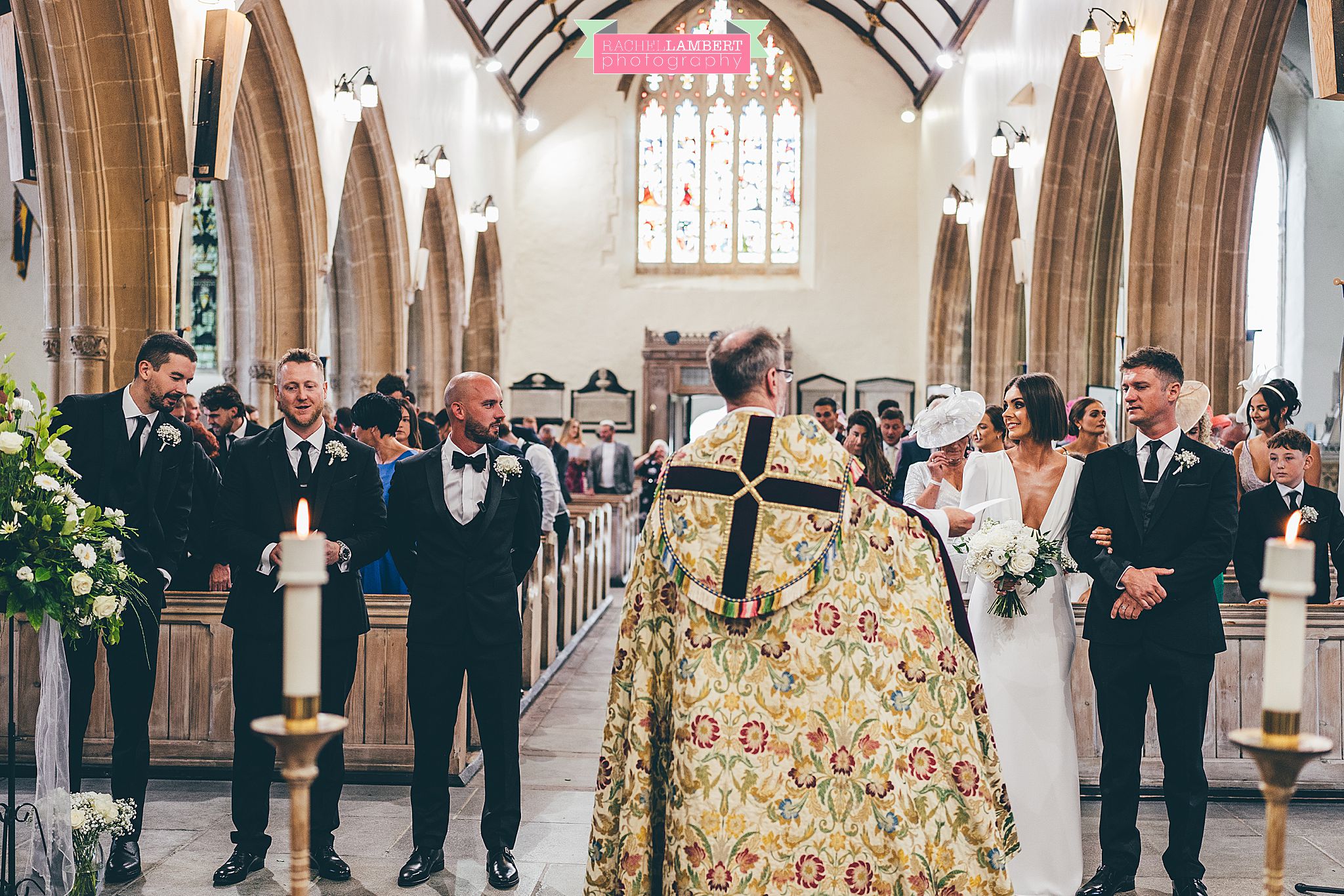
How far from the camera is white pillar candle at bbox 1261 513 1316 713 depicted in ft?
4.34

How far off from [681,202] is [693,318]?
1.82m

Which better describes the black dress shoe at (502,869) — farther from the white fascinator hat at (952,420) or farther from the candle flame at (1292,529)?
the candle flame at (1292,529)

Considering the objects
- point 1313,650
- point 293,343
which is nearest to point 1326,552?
point 1313,650

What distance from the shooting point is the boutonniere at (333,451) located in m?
3.60

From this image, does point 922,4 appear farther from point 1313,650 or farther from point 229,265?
point 1313,650

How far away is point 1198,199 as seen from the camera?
8445 mm

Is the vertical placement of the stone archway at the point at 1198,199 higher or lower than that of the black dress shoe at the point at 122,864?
higher

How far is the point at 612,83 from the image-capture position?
18.2 m

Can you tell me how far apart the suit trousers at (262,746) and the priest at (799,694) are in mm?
1310

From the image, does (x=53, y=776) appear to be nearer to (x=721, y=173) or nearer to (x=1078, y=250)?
(x=1078, y=250)

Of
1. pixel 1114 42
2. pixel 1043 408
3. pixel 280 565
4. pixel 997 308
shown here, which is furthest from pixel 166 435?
pixel 997 308

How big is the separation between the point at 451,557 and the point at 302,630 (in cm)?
220

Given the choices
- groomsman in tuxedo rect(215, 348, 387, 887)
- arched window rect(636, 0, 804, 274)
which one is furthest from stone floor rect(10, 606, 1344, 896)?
arched window rect(636, 0, 804, 274)

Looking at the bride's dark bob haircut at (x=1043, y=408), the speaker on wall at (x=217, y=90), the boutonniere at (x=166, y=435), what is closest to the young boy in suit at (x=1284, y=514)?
the bride's dark bob haircut at (x=1043, y=408)
